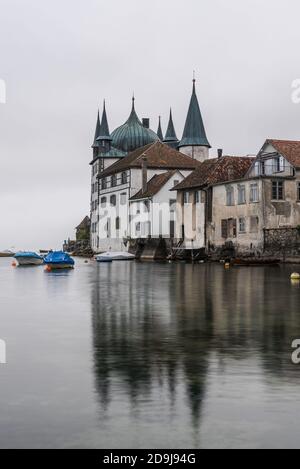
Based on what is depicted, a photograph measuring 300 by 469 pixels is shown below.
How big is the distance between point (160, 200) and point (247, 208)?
23.8 meters

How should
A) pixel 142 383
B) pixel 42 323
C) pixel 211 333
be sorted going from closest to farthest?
pixel 142 383 → pixel 211 333 → pixel 42 323

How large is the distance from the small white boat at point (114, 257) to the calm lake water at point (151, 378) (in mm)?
61886

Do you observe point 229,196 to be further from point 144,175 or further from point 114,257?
point 144,175

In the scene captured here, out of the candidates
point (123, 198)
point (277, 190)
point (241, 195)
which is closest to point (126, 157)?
point (123, 198)

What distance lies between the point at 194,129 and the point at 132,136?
32.2 ft

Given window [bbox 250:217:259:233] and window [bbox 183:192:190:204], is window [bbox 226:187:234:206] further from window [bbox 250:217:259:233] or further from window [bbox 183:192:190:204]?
window [bbox 183:192:190:204]

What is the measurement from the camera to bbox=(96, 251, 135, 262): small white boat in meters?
86.5

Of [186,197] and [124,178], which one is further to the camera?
[124,178]

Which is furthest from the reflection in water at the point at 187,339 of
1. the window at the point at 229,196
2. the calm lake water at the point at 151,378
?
the window at the point at 229,196

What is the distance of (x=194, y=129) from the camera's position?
4648 inches

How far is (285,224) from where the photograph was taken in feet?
225
